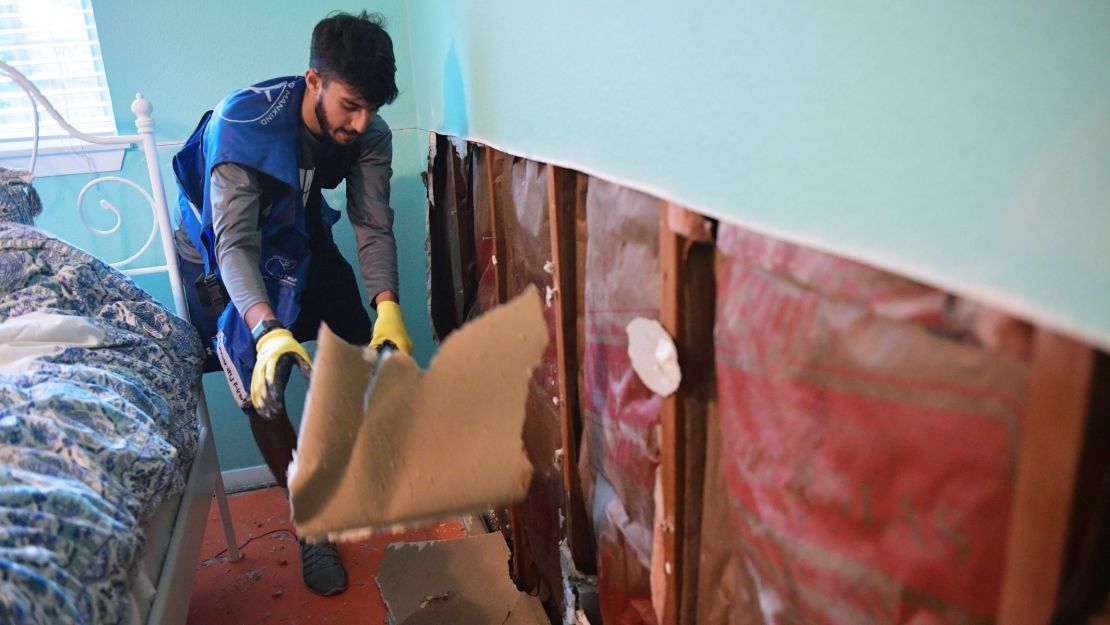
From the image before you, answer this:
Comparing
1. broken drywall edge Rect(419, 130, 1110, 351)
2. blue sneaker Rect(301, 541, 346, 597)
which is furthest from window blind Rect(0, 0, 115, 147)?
broken drywall edge Rect(419, 130, 1110, 351)

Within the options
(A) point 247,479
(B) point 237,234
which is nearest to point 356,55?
(B) point 237,234

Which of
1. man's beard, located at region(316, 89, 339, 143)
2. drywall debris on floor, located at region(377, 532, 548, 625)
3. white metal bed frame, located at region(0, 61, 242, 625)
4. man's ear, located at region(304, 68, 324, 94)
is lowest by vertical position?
drywall debris on floor, located at region(377, 532, 548, 625)

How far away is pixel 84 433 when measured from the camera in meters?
1.09

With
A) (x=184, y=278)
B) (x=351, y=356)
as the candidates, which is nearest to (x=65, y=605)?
(x=351, y=356)

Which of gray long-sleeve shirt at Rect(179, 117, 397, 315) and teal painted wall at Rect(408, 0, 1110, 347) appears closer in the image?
teal painted wall at Rect(408, 0, 1110, 347)

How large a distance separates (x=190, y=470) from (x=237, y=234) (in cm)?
54

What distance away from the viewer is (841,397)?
47 centimetres

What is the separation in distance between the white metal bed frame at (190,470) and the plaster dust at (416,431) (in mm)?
510

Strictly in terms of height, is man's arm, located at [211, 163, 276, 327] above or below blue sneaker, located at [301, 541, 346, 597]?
above

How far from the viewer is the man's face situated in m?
1.44

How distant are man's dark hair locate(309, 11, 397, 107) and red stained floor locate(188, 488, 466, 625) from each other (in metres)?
1.34

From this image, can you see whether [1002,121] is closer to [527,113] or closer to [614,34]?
[614,34]

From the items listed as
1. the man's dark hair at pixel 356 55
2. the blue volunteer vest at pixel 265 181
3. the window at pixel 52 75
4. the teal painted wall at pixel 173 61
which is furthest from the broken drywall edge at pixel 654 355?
the window at pixel 52 75

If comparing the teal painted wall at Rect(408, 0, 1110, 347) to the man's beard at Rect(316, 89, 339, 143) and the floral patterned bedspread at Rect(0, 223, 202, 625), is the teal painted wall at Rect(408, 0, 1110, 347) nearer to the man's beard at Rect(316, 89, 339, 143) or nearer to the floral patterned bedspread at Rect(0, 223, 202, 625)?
the floral patterned bedspread at Rect(0, 223, 202, 625)
